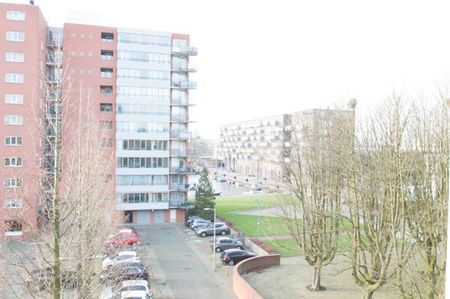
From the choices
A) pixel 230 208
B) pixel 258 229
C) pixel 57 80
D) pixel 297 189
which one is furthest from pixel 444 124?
pixel 230 208

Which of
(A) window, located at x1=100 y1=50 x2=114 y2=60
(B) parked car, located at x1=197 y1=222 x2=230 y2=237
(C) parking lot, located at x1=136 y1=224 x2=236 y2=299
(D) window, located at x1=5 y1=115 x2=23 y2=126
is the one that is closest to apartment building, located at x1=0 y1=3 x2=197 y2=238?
(A) window, located at x1=100 y1=50 x2=114 y2=60

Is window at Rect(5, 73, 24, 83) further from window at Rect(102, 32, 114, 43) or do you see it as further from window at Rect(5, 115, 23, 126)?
window at Rect(102, 32, 114, 43)

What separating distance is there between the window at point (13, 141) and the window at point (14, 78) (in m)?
5.37

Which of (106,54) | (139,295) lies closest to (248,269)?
(139,295)

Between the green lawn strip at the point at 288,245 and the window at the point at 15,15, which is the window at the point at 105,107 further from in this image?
the green lawn strip at the point at 288,245

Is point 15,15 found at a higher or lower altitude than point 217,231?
higher

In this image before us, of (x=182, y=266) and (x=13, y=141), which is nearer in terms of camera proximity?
(x=182, y=266)

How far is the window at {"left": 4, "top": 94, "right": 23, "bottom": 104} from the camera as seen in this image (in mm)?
41156

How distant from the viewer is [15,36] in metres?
41.5

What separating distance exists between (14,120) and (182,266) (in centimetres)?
2241

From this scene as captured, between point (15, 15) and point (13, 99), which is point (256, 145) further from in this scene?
point (15, 15)

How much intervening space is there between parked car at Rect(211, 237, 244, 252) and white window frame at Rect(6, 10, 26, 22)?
A: 2821cm

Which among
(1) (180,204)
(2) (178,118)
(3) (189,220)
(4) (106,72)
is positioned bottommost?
(3) (189,220)

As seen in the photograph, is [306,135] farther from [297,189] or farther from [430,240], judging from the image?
[430,240]
